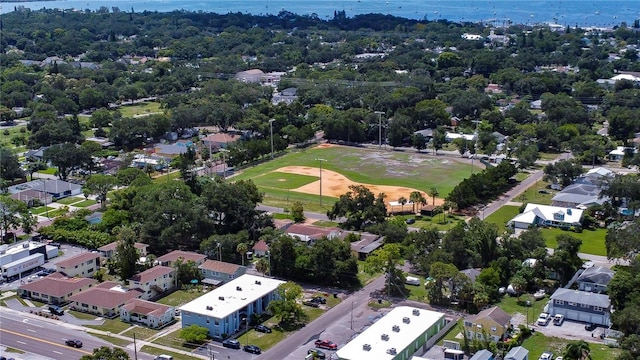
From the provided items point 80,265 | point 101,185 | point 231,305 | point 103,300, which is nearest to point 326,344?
point 231,305

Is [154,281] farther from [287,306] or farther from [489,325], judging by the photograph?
[489,325]

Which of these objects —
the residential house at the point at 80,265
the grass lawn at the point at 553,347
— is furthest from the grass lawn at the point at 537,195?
the residential house at the point at 80,265

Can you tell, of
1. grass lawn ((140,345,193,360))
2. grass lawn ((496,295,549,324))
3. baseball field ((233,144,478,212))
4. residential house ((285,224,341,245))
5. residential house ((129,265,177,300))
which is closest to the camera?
grass lawn ((140,345,193,360))

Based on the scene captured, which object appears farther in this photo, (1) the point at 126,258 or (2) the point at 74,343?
(1) the point at 126,258

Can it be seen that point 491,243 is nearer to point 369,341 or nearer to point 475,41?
point 369,341

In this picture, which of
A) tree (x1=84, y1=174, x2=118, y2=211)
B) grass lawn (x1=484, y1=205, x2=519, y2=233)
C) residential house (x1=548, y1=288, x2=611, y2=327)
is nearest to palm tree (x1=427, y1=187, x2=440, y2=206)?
grass lawn (x1=484, y1=205, x2=519, y2=233)

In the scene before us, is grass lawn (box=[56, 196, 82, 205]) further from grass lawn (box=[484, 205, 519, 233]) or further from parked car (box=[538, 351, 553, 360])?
parked car (box=[538, 351, 553, 360])
